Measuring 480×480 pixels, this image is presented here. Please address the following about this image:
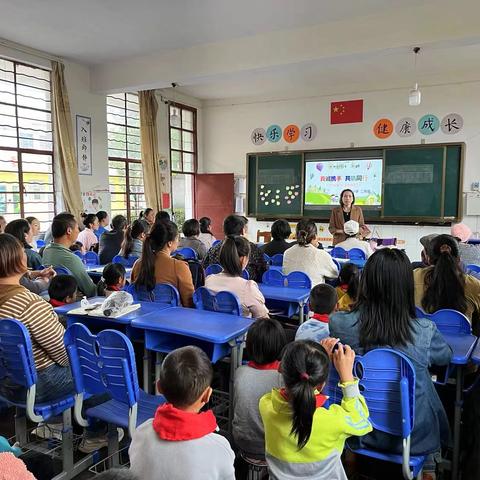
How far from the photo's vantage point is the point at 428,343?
174cm

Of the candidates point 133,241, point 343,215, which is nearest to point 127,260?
point 133,241

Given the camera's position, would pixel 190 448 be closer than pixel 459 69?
Yes

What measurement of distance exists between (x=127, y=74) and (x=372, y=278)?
679 cm

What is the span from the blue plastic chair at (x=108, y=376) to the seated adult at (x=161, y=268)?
3.91 ft

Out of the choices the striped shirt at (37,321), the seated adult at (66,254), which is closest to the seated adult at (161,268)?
the seated adult at (66,254)

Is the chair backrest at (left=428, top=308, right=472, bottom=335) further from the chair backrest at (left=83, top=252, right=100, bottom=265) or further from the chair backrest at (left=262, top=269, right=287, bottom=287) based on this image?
the chair backrest at (left=83, top=252, right=100, bottom=265)

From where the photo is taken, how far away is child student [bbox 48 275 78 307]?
9.50 ft

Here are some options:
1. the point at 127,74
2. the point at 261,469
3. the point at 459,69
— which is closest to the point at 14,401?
the point at 261,469

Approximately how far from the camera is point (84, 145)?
771 cm

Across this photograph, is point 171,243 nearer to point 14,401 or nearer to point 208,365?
point 14,401

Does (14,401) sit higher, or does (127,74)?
(127,74)

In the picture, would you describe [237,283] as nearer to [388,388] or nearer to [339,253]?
[388,388]

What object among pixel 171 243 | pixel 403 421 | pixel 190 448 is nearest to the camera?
pixel 190 448

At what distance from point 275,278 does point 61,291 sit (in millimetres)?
1782
